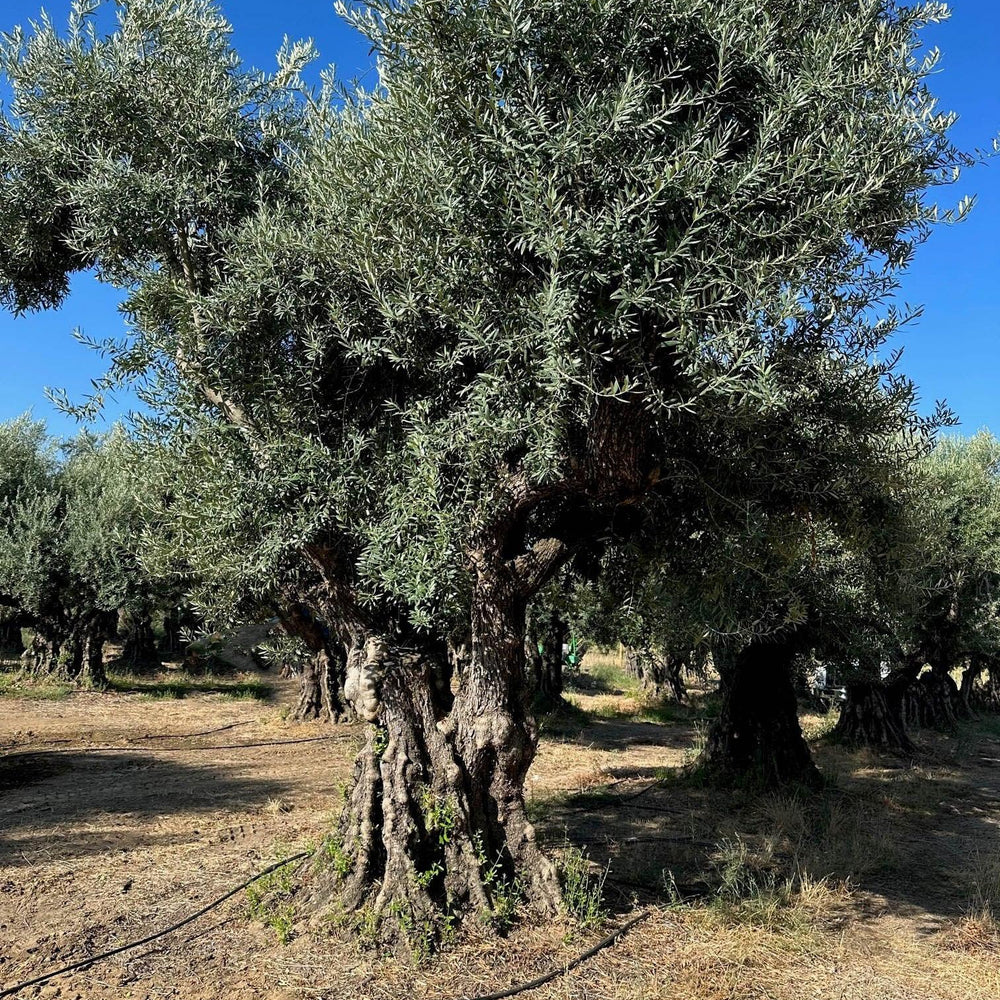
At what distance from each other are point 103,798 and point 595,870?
7.53m

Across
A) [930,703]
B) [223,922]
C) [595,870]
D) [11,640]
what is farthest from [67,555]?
[930,703]

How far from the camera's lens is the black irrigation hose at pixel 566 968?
577cm

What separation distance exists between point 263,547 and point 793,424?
433 cm

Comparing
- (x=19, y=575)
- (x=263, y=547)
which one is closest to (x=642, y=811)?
(x=263, y=547)

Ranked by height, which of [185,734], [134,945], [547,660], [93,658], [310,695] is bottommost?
[134,945]

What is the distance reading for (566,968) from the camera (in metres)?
6.16

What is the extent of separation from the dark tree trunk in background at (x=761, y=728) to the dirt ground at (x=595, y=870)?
2.14ft

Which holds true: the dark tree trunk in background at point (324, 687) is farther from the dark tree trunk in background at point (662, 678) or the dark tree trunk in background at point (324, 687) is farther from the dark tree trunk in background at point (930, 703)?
the dark tree trunk in background at point (930, 703)

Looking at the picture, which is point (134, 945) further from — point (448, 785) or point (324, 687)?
point (324, 687)

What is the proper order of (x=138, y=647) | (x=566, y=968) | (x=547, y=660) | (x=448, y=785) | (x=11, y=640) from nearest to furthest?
(x=566, y=968), (x=448, y=785), (x=547, y=660), (x=138, y=647), (x=11, y=640)

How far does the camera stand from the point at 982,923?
24.9 feet

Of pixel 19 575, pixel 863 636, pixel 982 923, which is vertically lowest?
→ pixel 982 923

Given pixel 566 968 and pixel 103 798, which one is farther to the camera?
pixel 103 798

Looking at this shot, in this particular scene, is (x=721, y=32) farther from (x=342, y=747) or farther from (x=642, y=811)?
(x=342, y=747)
